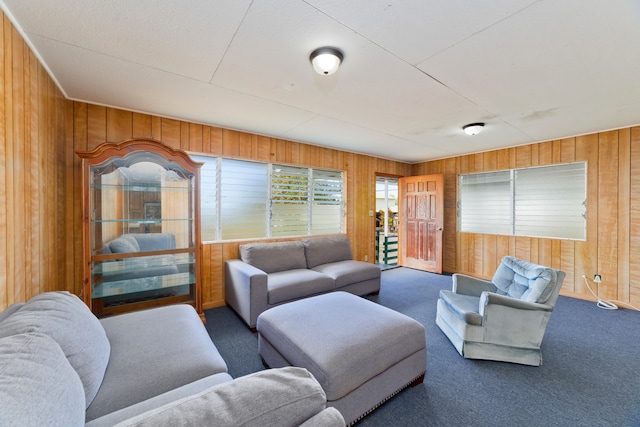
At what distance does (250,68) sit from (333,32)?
29.3 inches

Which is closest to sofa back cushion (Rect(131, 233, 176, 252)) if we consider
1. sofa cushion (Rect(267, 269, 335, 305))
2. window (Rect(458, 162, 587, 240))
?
sofa cushion (Rect(267, 269, 335, 305))

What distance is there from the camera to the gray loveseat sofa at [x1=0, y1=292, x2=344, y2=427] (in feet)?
2.13

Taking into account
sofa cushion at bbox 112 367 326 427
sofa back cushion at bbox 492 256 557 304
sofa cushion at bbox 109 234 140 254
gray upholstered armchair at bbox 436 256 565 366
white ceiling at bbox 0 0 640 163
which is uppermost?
white ceiling at bbox 0 0 640 163

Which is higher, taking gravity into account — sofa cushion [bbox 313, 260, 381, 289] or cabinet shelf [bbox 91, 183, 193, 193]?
cabinet shelf [bbox 91, 183, 193, 193]

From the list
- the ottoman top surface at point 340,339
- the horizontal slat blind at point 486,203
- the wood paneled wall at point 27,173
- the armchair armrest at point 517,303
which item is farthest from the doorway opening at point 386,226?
the wood paneled wall at point 27,173

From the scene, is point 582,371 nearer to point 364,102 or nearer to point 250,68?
point 364,102

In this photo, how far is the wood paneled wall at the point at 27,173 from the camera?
147cm

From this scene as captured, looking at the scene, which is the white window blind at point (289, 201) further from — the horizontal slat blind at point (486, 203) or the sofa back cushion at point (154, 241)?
the horizontal slat blind at point (486, 203)

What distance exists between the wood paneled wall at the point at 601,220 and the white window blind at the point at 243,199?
4053 mm

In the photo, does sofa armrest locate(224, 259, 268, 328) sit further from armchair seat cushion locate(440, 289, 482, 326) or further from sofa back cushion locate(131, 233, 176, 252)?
armchair seat cushion locate(440, 289, 482, 326)

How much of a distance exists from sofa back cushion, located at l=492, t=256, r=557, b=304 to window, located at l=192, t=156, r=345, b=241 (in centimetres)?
255

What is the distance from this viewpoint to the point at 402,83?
86.4 inches

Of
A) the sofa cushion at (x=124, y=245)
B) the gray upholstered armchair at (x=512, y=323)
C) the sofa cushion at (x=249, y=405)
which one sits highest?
the sofa cushion at (x=124, y=245)

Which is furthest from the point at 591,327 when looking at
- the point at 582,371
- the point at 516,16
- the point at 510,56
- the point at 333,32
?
the point at 333,32
